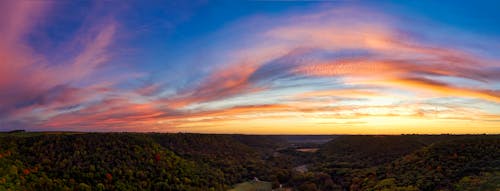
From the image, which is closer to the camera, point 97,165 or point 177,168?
point 97,165

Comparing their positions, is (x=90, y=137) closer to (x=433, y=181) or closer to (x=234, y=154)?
(x=234, y=154)

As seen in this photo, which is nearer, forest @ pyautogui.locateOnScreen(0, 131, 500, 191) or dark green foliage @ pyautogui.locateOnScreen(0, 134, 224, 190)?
dark green foliage @ pyautogui.locateOnScreen(0, 134, 224, 190)

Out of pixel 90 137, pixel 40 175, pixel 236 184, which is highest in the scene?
pixel 90 137

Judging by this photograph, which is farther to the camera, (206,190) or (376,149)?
(376,149)

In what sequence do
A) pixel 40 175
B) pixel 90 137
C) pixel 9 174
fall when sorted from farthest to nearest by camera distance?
pixel 90 137 < pixel 40 175 < pixel 9 174

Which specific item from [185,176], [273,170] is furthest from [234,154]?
[185,176]

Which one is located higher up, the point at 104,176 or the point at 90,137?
the point at 90,137

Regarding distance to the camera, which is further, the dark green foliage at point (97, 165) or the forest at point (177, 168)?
the forest at point (177, 168)

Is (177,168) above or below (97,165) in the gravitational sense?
below

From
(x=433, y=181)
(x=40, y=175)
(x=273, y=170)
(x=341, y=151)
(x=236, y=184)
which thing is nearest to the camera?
(x=40, y=175)
